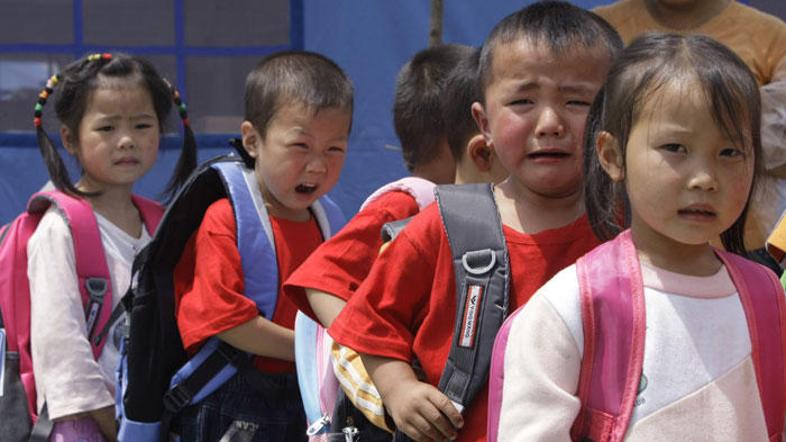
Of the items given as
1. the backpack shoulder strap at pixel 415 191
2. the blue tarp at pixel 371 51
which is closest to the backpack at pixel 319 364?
the backpack shoulder strap at pixel 415 191

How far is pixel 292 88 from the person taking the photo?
3.18 m

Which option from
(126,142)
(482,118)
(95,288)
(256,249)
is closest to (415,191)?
(482,118)

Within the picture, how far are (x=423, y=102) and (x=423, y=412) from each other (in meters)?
1.30

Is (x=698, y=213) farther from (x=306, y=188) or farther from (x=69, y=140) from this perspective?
(x=69, y=140)

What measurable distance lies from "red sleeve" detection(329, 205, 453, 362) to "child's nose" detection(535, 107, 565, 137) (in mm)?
233

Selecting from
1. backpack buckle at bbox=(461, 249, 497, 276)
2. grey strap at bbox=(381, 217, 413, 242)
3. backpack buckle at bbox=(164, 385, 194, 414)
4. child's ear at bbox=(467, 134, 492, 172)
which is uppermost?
child's ear at bbox=(467, 134, 492, 172)

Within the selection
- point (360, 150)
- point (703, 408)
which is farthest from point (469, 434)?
point (360, 150)

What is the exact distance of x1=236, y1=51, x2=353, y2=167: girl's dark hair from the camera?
3.16 meters

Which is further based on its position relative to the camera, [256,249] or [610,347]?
[256,249]

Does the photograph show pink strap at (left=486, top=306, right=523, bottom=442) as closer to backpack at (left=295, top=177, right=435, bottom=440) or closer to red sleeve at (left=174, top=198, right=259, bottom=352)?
backpack at (left=295, top=177, right=435, bottom=440)

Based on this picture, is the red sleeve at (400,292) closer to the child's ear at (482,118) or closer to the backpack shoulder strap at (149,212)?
the child's ear at (482,118)

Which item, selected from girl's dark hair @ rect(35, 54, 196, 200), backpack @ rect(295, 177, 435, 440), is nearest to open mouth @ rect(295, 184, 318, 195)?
backpack @ rect(295, 177, 435, 440)

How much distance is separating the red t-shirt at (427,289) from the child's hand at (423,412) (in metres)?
0.04

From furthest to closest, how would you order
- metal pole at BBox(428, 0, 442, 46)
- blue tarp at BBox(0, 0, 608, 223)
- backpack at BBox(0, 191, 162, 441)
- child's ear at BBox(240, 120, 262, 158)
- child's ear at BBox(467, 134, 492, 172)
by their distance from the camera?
blue tarp at BBox(0, 0, 608, 223) → metal pole at BBox(428, 0, 442, 46) → backpack at BBox(0, 191, 162, 441) → child's ear at BBox(240, 120, 262, 158) → child's ear at BBox(467, 134, 492, 172)
